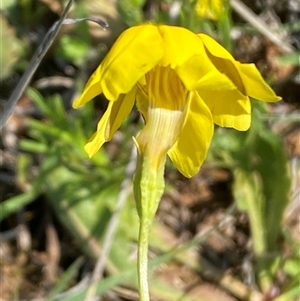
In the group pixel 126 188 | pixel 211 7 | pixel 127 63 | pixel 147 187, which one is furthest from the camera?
pixel 126 188

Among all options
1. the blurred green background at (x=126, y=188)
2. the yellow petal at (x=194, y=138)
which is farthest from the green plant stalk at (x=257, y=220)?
the yellow petal at (x=194, y=138)

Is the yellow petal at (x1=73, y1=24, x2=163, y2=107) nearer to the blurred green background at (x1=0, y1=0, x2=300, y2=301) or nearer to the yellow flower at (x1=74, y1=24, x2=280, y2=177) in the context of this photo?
the yellow flower at (x1=74, y1=24, x2=280, y2=177)

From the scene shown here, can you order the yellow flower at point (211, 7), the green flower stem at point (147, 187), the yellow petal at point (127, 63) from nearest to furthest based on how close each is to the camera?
the yellow petal at point (127, 63) < the green flower stem at point (147, 187) < the yellow flower at point (211, 7)

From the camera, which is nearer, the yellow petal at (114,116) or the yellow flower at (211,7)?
the yellow petal at (114,116)

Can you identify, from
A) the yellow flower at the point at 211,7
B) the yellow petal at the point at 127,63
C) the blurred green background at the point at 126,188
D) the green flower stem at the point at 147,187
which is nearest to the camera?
the yellow petal at the point at 127,63

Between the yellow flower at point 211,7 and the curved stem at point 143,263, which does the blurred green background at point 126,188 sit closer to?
the yellow flower at point 211,7

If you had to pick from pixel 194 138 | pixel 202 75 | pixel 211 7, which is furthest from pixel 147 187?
pixel 211 7

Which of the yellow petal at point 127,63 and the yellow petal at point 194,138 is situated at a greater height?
the yellow petal at point 127,63

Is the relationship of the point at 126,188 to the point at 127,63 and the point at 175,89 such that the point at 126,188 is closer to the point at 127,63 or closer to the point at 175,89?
the point at 175,89
